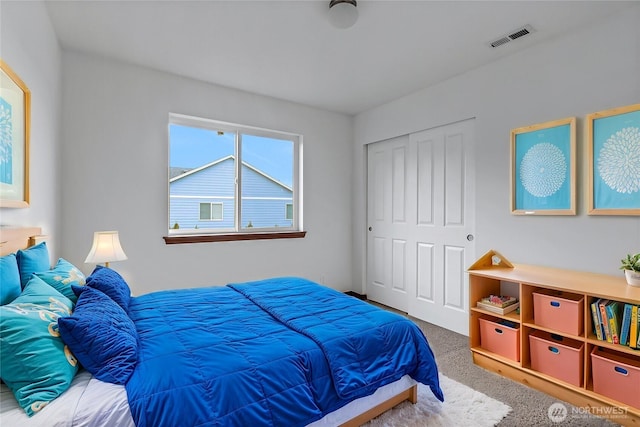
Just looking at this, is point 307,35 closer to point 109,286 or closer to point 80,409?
point 109,286

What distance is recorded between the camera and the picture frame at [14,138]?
1.49 metres

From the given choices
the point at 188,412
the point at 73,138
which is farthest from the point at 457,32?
the point at 73,138

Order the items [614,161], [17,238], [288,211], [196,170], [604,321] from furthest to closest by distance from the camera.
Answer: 1. [288,211]
2. [196,170]
3. [614,161]
4. [604,321]
5. [17,238]

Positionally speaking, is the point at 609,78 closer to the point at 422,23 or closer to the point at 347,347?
the point at 422,23

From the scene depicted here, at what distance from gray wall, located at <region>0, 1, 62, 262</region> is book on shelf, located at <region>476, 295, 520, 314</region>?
307 centimetres

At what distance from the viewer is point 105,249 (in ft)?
7.99

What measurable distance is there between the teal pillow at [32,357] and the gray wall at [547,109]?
9.99 ft

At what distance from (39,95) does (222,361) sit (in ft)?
6.83

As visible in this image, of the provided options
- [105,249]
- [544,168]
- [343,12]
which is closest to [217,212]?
[105,249]

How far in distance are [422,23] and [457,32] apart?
1.03ft

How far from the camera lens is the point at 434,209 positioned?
3.43m

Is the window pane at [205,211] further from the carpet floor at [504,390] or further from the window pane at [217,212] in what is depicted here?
the carpet floor at [504,390]

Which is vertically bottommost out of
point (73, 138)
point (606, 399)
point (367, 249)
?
point (606, 399)

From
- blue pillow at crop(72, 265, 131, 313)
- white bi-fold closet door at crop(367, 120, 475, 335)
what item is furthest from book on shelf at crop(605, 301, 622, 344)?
blue pillow at crop(72, 265, 131, 313)
